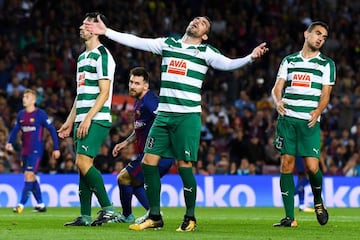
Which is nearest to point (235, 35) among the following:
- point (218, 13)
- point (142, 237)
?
point (218, 13)

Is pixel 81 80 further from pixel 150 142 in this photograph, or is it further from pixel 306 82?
pixel 306 82

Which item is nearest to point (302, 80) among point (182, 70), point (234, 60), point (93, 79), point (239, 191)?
point (234, 60)

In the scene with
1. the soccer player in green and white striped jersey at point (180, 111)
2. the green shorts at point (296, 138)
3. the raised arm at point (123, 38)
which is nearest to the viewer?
the raised arm at point (123, 38)

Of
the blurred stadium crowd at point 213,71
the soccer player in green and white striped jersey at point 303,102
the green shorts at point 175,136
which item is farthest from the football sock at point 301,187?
the green shorts at point 175,136

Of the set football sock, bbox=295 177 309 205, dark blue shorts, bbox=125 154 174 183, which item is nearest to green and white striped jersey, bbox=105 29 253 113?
dark blue shorts, bbox=125 154 174 183

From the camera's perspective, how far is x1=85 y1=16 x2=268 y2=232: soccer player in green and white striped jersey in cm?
1218

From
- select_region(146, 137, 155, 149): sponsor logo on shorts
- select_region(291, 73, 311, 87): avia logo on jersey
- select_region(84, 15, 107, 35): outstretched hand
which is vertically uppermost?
select_region(84, 15, 107, 35): outstretched hand

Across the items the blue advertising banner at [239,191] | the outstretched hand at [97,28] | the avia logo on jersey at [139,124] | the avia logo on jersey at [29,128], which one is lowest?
the blue advertising banner at [239,191]

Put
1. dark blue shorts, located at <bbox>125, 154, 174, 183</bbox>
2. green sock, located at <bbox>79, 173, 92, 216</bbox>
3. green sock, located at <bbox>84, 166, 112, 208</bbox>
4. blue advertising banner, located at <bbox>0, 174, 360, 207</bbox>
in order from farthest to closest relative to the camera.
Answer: blue advertising banner, located at <bbox>0, 174, 360, 207</bbox> < dark blue shorts, located at <bbox>125, 154, 174, 183</bbox> < green sock, located at <bbox>79, 173, 92, 216</bbox> < green sock, located at <bbox>84, 166, 112, 208</bbox>

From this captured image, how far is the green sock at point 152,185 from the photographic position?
484 inches

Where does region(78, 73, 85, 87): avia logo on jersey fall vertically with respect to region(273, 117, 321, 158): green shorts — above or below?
above

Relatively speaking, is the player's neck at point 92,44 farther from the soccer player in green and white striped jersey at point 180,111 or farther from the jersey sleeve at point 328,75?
the jersey sleeve at point 328,75

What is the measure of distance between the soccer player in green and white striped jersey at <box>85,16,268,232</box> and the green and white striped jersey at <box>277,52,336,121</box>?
1569 mm

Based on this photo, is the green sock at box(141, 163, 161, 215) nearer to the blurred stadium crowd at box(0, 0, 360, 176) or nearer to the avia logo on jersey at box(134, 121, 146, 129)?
the avia logo on jersey at box(134, 121, 146, 129)
